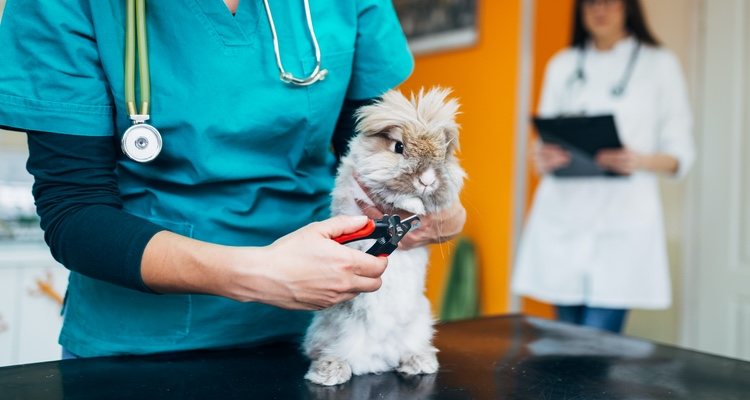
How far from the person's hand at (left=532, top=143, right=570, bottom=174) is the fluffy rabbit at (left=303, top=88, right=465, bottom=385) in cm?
161

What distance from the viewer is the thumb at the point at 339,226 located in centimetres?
76

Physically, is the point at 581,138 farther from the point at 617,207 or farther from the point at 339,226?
the point at 339,226

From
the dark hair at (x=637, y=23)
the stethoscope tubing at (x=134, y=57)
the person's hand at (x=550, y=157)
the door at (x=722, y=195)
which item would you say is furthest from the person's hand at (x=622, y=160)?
the stethoscope tubing at (x=134, y=57)

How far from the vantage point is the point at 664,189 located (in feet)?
10.1

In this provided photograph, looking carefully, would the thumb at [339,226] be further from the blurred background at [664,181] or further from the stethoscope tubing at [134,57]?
the blurred background at [664,181]

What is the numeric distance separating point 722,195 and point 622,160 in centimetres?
85

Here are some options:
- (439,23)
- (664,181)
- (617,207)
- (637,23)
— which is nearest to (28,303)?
(617,207)

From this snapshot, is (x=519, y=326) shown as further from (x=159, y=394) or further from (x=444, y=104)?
(x=159, y=394)

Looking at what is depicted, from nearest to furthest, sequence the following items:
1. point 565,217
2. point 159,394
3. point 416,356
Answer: point 159,394 → point 416,356 → point 565,217

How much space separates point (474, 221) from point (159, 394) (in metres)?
2.65

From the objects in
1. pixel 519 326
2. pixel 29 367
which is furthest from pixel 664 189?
pixel 29 367

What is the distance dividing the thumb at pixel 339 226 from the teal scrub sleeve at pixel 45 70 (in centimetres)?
33

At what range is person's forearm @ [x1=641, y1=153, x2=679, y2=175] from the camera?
2.29 m

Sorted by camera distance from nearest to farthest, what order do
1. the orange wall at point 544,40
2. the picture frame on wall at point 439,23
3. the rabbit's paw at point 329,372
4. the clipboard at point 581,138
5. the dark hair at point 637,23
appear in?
the rabbit's paw at point 329,372 < the clipboard at point 581,138 < the dark hair at point 637,23 < the orange wall at point 544,40 < the picture frame on wall at point 439,23
